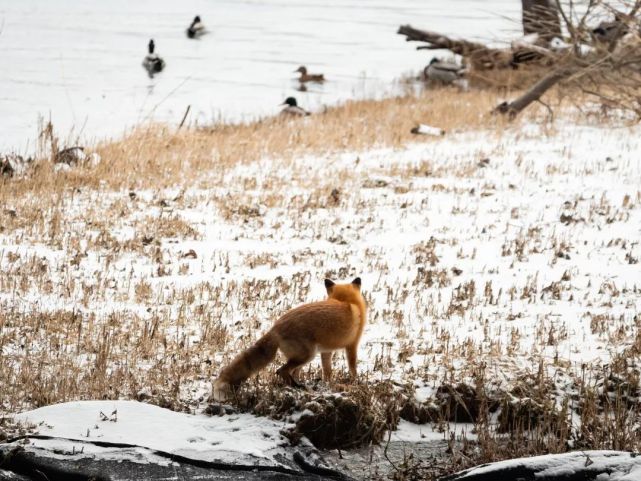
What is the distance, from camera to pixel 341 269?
9.62 meters

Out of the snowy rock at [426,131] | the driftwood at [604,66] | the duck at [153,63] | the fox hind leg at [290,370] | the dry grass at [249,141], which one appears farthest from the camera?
the duck at [153,63]

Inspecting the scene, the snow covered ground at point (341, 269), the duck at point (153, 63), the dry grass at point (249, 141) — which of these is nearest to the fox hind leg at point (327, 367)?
the snow covered ground at point (341, 269)

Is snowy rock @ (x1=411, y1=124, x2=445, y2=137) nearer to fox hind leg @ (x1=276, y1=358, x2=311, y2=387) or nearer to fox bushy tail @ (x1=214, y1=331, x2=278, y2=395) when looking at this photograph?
fox hind leg @ (x1=276, y1=358, x2=311, y2=387)

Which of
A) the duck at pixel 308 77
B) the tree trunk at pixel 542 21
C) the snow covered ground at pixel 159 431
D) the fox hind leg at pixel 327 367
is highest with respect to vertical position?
the tree trunk at pixel 542 21

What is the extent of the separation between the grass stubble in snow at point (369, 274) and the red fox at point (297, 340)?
20 centimetres

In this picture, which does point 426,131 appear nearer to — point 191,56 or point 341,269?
point 341,269

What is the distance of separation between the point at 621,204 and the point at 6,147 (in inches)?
489

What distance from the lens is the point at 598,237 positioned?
11.1 meters

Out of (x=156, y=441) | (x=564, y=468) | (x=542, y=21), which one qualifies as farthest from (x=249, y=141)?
Result: (x=564, y=468)

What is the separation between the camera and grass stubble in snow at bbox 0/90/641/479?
604 centimetres

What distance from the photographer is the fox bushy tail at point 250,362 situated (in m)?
5.82

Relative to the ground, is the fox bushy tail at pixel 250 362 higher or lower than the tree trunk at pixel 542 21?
lower

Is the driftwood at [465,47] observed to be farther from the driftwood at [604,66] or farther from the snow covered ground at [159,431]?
the snow covered ground at [159,431]

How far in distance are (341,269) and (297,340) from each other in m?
3.89
